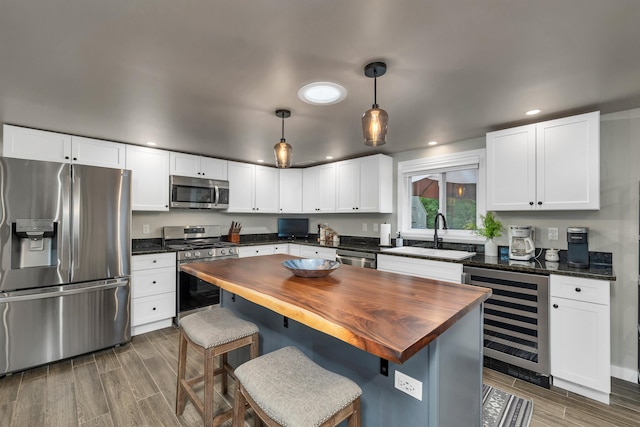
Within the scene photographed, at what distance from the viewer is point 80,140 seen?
307cm

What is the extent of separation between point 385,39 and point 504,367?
275cm

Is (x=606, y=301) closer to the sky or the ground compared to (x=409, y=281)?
closer to the ground

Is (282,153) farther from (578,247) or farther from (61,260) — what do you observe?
(578,247)

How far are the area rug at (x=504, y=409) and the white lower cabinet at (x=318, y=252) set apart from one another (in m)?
2.29

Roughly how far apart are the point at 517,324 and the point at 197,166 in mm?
4128

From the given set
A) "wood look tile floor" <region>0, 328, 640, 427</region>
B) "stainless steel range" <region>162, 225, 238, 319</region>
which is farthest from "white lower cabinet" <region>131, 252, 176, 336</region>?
"wood look tile floor" <region>0, 328, 640, 427</region>

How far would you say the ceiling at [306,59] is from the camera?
125 cm

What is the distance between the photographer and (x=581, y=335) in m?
2.10

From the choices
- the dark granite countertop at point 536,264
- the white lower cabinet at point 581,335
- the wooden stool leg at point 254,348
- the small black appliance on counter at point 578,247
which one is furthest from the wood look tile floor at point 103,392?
the small black appliance on counter at point 578,247

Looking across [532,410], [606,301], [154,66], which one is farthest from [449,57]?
[532,410]

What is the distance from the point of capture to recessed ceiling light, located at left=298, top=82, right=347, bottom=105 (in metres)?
1.93

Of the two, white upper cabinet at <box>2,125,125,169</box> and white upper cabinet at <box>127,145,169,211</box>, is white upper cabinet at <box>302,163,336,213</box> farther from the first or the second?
white upper cabinet at <box>2,125,125,169</box>

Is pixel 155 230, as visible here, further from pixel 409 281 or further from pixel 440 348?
pixel 440 348

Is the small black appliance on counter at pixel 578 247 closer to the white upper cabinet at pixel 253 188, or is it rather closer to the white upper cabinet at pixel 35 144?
the white upper cabinet at pixel 253 188
